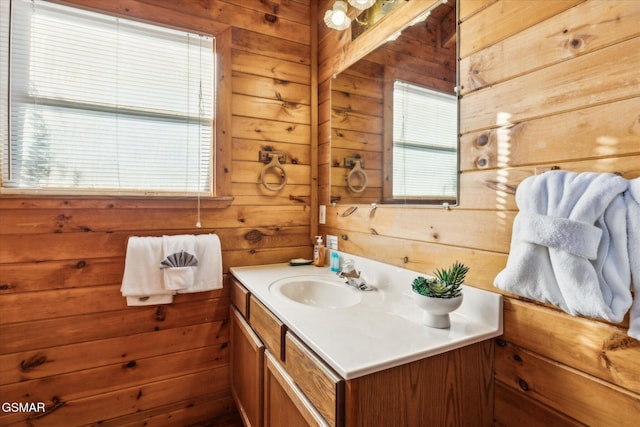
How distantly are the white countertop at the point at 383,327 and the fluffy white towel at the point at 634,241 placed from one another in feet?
1.02

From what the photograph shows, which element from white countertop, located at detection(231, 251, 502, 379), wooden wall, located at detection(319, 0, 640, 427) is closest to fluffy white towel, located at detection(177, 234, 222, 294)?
white countertop, located at detection(231, 251, 502, 379)

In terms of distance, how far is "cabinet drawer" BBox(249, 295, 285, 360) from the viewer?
1067 millimetres

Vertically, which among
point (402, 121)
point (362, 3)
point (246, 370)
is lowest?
point (246, 370)

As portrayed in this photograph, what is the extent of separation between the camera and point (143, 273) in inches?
58.7

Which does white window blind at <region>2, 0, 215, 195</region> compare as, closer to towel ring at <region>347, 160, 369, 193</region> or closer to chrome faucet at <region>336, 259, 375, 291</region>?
towel ring at <region>347, 160, 369, 193</region>

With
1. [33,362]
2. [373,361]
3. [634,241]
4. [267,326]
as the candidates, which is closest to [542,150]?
[634,241]

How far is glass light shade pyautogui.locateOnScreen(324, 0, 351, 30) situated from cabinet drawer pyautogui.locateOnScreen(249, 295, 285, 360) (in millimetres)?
1408

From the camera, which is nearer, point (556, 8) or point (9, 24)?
point (556, 8)

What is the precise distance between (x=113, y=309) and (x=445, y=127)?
173cm

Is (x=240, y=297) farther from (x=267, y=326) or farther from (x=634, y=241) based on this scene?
(x=634, y=241)

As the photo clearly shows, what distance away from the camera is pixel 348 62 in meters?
1.70

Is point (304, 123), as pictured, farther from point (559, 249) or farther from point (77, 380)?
point (77, 380)

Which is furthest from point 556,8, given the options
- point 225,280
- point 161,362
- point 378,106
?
point 161,362

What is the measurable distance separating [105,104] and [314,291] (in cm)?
138
